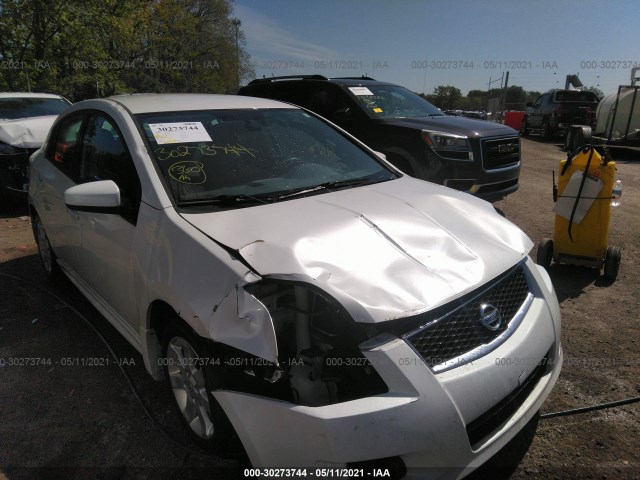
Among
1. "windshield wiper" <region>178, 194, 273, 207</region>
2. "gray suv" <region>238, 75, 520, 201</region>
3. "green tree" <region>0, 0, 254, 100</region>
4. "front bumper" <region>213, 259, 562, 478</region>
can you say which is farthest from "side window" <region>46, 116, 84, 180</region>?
"green tree" <region>0, 0, 254, 100</region>

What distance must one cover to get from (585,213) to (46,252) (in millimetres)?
5002

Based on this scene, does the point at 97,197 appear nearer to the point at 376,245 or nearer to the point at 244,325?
the point at 244,325

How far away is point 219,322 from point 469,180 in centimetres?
446

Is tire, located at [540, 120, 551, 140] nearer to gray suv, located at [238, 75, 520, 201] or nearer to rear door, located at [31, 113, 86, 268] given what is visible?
gray suv, located at [238, 75, 520, 201]

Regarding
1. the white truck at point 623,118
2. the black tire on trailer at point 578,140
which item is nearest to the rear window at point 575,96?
the white truck at point 623,118

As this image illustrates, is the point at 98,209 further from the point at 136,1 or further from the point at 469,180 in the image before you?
the point at 136,1

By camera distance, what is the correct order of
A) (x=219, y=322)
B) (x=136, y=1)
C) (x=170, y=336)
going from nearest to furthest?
(x=219, y=322) → (x=170, y=336) → (x=136, y=1)

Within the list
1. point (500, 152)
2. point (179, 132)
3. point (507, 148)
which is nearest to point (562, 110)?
point (507, 148)

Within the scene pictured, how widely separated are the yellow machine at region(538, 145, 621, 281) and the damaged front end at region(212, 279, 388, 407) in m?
3.33

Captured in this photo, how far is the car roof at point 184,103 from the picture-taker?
9.36ft

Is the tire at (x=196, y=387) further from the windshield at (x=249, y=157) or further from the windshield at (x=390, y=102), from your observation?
the windshield at (x=390, y=102)

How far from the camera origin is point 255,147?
9.34ft

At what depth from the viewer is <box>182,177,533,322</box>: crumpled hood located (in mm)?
1725

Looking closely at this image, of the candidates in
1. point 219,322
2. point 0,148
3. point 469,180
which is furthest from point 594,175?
point 0,148
